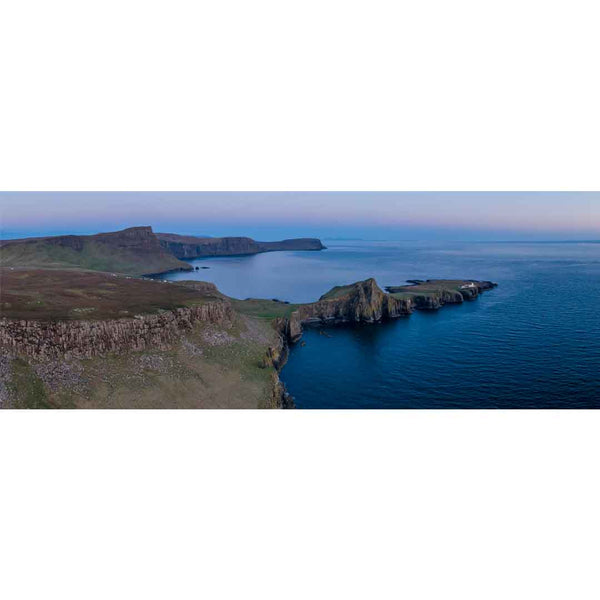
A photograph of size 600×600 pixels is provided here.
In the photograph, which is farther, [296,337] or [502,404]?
[296,337]

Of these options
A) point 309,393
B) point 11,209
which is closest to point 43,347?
point 11,209

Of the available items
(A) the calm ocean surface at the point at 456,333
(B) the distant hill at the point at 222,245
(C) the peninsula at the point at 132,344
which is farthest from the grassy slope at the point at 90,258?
(A) the calm ocean surface at the point at 456,333

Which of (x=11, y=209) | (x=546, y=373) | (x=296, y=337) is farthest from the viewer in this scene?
(x=296, y=337)

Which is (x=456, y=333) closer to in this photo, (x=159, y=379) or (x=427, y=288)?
(x=427, y=288)

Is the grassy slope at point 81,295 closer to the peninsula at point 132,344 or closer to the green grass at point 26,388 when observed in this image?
the peninsula at point 132,344

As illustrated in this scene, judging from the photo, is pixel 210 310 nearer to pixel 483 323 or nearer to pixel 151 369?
pixel 151 369

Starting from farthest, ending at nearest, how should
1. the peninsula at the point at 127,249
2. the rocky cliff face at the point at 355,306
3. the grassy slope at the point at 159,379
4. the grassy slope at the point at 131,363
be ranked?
the rocky cliff face at the point at 355,306 < the peninsula at the point at 127,249 < the grassy slope at the point at 131,363 < the grassy slope at the point at 159,379
